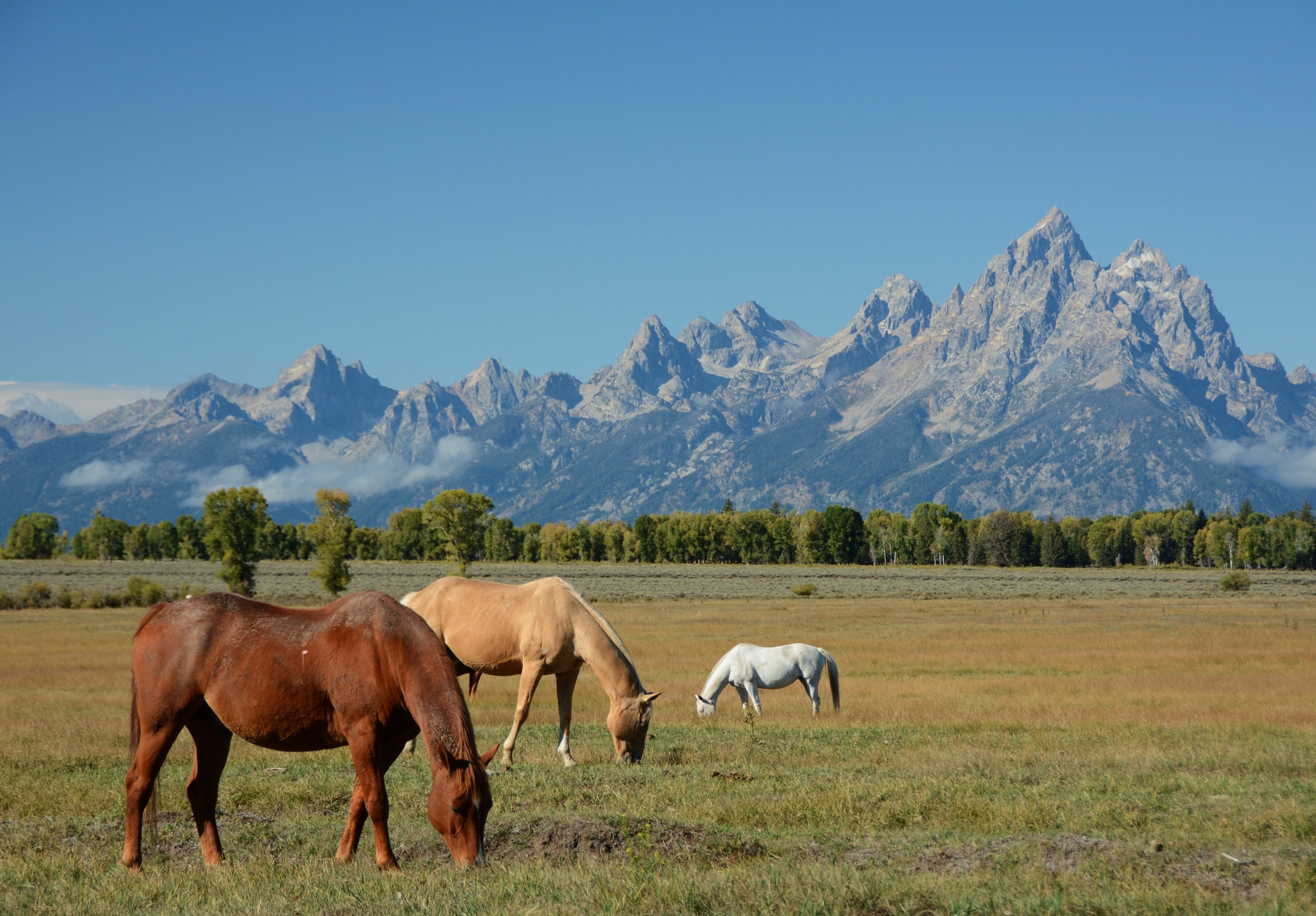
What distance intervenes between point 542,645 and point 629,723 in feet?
5.45

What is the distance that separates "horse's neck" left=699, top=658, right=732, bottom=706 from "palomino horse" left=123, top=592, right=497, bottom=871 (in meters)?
13.1

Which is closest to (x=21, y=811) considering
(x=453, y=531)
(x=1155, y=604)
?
(x=1155, y=604)

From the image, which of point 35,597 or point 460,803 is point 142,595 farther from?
point 460,803

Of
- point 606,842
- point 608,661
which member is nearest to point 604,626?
point 608,661

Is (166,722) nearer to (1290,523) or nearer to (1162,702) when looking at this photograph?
(1162,702)

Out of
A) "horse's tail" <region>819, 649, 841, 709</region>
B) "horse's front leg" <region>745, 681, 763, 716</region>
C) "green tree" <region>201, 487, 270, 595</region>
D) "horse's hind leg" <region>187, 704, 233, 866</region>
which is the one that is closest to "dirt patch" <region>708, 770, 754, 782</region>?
"horse's hind leg" <region>187, 704, 233, 866</region>

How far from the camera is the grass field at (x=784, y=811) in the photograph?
22.8 ft

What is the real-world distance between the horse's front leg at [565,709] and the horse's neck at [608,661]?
0.45 m

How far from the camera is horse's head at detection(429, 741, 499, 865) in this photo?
7168 mm

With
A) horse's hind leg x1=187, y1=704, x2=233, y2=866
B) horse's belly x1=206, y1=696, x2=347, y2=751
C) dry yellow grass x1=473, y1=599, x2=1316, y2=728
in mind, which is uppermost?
horse's belly x1=206, y1=696, x2=347, y2=751

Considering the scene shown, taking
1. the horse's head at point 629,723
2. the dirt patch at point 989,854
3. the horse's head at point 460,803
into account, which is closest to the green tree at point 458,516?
the horse's head at point 629,723

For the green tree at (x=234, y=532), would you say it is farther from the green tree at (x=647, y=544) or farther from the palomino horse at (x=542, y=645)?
the green tree at (x=647, y=544)

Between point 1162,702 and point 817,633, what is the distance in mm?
24302

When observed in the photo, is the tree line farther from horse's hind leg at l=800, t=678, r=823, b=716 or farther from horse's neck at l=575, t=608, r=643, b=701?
horse's neck at l=575, t=608, r=643, b=701
